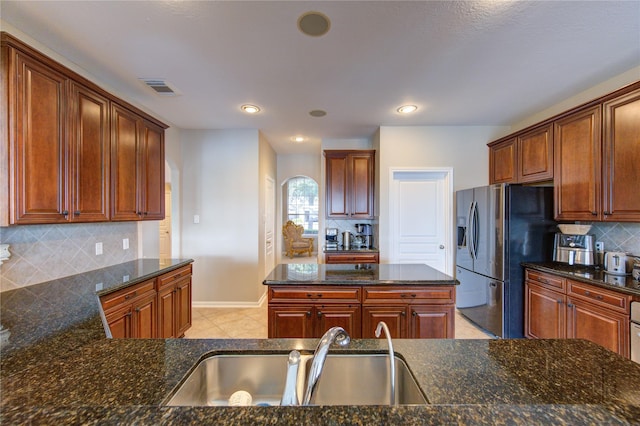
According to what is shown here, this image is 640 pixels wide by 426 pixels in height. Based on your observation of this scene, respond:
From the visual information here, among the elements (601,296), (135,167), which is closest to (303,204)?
(135,167)

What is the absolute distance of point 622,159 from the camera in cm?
220

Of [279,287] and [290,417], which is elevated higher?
[290,417]

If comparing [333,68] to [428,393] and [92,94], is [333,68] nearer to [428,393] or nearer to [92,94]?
[92,94]

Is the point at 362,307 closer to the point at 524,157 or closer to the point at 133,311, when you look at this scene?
the point at 133,311

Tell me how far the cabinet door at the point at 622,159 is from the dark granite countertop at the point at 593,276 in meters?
0.50

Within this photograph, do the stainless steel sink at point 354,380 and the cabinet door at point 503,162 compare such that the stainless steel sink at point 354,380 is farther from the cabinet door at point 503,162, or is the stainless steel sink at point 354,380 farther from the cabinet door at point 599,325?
the cabinet door at point 503,162

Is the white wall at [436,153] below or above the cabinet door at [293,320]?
above

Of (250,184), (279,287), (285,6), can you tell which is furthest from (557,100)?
(250,184)

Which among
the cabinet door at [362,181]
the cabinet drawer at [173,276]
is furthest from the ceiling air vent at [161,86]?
the cabinet door at [362,181]

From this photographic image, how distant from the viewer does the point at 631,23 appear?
1.77 metres

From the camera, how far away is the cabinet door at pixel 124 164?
2316 mm

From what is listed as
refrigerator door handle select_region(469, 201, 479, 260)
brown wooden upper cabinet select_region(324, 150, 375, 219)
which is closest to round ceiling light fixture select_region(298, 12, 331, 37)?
brown wooden upper cabinet select_region(324, 150, 375, 219)

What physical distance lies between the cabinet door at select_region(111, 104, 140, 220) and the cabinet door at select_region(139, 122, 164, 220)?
80mm

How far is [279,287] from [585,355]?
1725 millimetres
